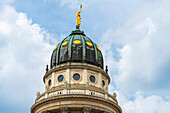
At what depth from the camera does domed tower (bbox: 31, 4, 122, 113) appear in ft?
188

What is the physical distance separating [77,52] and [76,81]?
6.57 metres

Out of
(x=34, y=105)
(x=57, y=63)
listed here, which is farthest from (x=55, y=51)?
(x=34, y=105)

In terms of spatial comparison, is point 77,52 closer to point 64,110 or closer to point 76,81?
point 76,81

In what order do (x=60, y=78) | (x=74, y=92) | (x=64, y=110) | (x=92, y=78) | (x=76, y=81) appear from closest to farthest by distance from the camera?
(x=64, y=110), (x=74, y=92), (x=76, y=81), (x=60, y=78), (x=92, y=78)

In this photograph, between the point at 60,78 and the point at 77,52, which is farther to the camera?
the point at 77,52

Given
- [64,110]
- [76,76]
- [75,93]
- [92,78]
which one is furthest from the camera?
[92,78]

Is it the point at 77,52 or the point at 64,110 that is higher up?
the point at 77,52

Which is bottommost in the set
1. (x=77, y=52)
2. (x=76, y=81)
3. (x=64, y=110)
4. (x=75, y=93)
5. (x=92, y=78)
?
(x=64, y=110)

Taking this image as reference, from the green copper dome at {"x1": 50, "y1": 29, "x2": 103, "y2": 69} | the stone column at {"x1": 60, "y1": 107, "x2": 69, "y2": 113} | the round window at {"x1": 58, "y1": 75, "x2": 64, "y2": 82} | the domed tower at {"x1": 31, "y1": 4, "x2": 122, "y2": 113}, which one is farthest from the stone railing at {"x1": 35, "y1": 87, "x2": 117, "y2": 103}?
the green copper dome at {"x1": 50, "y1": 29, "x2": 103, "y2": 69}

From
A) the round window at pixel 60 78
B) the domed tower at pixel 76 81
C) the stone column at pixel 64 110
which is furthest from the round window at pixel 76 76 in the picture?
the stone column at pixel 64 110

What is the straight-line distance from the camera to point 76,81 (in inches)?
2443

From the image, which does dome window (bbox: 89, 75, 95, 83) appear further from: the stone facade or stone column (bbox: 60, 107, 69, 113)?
stone column (bbox: 60, 107, 69, 113)

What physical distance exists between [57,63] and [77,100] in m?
11.5

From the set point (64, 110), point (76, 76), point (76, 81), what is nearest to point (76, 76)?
point (76, 76)
